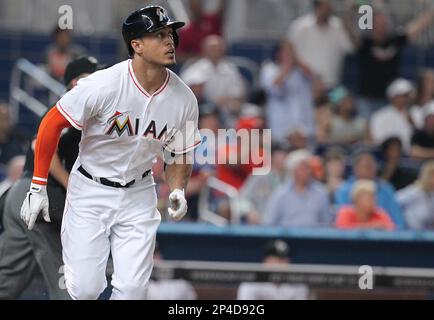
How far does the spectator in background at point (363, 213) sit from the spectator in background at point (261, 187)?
728 millimetres

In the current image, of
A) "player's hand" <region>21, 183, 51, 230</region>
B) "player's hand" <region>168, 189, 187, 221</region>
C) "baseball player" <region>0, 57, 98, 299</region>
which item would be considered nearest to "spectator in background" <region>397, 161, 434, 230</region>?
"baseball player" <region>0, 57, 98, 299</region>

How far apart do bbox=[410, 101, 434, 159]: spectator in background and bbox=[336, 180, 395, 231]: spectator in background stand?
177 cm

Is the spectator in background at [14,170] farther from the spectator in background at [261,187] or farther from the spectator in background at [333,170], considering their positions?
the spectator in background at [333,170]

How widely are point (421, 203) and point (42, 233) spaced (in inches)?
191

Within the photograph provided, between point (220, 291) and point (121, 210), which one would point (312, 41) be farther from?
point (121, 210)

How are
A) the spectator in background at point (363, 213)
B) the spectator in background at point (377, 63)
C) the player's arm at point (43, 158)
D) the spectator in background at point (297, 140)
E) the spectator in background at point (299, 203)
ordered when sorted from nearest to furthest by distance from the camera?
the player's arm at point (43, 158), the spectator in background at point (363, 213), the spectator in background at point (299, 203), the spectator in background at point (297, 140), the spectator in background at point (377, 63)

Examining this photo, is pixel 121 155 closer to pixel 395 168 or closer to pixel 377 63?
pixel 395 168

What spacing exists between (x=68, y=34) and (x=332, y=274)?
428 cm

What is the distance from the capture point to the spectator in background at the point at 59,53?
41.7ft

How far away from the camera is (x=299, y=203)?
11094 millimetres

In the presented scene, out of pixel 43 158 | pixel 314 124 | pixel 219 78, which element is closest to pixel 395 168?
pixel 314 124

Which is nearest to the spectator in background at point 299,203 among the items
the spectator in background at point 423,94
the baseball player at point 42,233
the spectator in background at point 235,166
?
the spectator in background at point 235,166

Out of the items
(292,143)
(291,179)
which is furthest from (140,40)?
(292,143)

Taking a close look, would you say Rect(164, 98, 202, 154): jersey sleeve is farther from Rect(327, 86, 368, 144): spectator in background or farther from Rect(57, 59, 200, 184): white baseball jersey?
Rect(327, 86, 368, 144): spectator in background
